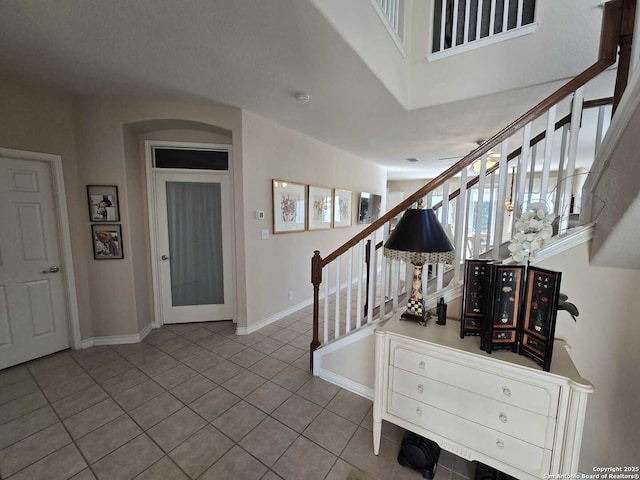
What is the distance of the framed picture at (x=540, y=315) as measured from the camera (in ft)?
3.61

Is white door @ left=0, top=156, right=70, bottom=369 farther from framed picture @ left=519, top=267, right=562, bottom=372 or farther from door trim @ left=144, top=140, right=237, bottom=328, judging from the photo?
framed picture @ left=519, top=267, right=562, bottom=372

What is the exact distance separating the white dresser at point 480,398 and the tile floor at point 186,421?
14.3 inches

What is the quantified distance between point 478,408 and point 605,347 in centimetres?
78

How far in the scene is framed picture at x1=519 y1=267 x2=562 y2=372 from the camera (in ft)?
3.61

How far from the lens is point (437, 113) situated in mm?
2775

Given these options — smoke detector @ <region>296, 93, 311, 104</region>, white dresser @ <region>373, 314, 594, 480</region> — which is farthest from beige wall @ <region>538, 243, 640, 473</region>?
smoke detector @ <region>296, 93, 311, 104</region>

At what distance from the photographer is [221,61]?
1.93 meters

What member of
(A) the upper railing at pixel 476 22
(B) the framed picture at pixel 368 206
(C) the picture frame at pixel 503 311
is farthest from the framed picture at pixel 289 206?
(C) the picture frame at pixel 503 311

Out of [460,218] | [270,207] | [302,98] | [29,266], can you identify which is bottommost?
[29,266]

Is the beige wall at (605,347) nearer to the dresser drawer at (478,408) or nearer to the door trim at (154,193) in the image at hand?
the dresser drawer at (478,408)

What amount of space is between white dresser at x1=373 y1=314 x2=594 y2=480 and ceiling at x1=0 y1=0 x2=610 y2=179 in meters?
1.93

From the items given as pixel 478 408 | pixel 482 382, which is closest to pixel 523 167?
pixel 482 382

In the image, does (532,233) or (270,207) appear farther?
(270,207)

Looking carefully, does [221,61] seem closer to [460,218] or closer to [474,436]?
[460,218]
